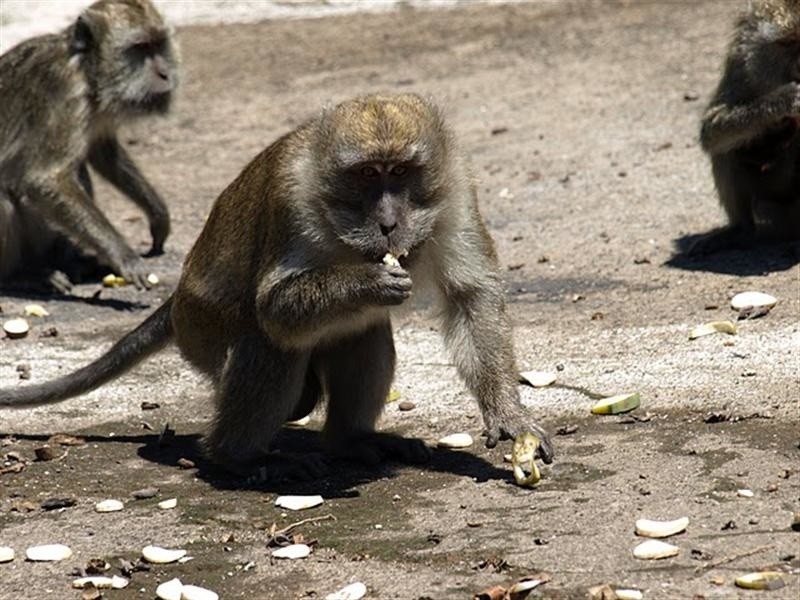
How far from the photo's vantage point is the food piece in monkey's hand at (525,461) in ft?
21.7

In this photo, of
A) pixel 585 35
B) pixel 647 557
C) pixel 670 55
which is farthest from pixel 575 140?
pixel 647 557

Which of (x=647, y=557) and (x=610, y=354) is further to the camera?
(x=610, y=354)

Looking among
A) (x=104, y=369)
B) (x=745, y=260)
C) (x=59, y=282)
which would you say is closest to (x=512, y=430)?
(x=104, y=369)

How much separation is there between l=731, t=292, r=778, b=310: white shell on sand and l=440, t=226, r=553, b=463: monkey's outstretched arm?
2.26 m

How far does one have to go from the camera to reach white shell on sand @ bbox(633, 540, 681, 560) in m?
5.64

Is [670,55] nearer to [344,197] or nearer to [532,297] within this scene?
[532,297]

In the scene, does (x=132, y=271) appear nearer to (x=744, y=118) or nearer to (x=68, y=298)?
(x=68, y=298)

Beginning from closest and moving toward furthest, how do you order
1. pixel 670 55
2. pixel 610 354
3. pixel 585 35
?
pixel 610 354 → pixel 670 55 → pixel 585 35

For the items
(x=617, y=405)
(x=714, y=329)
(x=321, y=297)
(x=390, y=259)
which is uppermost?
(x=390, y=259)

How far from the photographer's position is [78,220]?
11211 mm

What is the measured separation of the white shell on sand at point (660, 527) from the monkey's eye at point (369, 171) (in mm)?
1782

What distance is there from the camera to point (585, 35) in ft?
53.6

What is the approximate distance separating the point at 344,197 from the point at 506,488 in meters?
1.39

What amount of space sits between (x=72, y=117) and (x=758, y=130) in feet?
15.7
